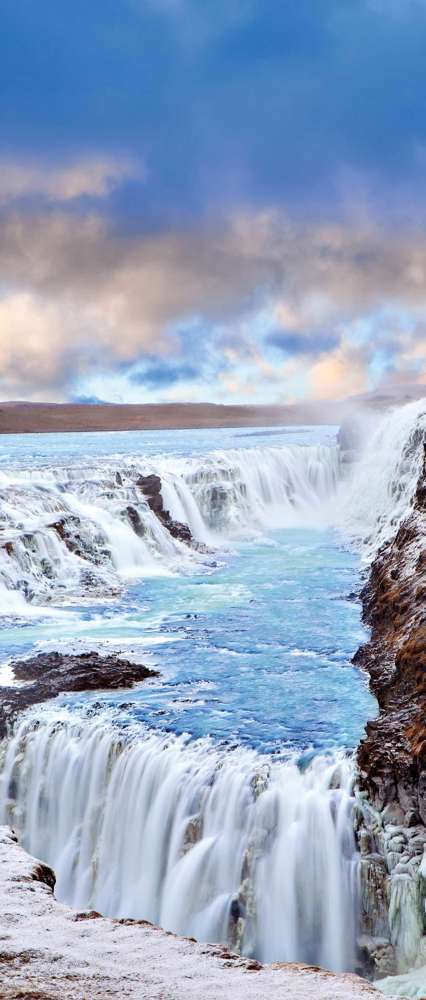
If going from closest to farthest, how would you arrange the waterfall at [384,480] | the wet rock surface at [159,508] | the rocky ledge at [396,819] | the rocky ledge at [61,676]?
the rocky ledge at [396,819] → the rocky ledge at [61,676] → the waterfall at [384,480] → the wet rock surface at [159,508]

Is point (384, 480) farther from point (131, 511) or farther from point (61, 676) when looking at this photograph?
point (61, 676)

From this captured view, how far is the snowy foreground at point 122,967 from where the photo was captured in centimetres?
286

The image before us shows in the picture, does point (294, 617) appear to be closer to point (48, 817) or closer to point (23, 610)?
point (23, 610)

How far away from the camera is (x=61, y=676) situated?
11938mm

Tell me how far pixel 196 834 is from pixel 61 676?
422cm

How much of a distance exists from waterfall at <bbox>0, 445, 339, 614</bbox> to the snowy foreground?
14.4 meters

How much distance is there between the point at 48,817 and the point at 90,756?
80 cm

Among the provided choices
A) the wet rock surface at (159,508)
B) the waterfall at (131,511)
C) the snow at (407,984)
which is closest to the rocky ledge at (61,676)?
the waterfall at (131,511)

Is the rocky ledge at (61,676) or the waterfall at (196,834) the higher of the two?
the rocky ledge at (61,676)

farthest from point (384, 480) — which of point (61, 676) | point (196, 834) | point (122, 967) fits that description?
point (122, 967)

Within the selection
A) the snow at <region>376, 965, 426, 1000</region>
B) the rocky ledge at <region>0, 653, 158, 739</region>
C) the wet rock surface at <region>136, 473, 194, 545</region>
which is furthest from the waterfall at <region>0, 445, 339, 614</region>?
the snow at <region>376, 965, 426, 1000</region>

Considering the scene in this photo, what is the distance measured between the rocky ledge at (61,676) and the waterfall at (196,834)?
0.96 meters

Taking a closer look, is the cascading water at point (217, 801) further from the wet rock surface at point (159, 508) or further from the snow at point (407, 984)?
the wet rock surface at point (159, 508)

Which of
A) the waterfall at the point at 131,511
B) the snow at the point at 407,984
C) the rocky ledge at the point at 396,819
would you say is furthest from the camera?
the waterfall at the point at 131,511
